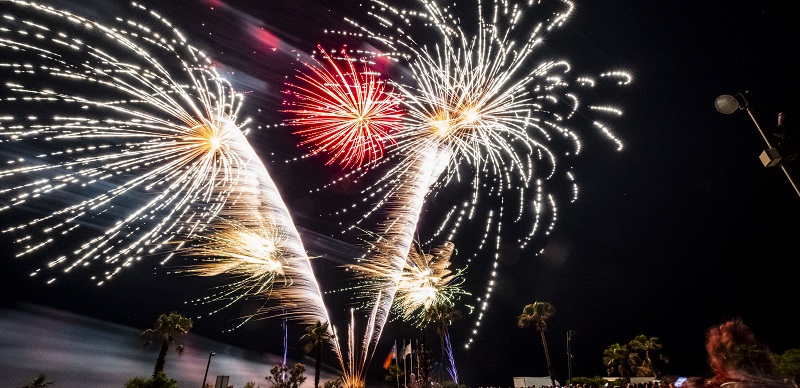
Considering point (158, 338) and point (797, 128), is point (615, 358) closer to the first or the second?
point (158, 338)

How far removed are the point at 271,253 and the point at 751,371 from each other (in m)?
17.1

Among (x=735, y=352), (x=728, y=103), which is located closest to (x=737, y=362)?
(x=735, y=352)

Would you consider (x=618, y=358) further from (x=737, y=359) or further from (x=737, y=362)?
(x=737, y=362)

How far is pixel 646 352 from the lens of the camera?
1801 inches

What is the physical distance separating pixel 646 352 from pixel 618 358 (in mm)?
3702

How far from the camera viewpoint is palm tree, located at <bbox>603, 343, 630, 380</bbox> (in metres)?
44.7

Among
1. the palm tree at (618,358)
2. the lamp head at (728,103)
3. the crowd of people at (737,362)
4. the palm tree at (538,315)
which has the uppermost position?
the palm tree at (538,315)

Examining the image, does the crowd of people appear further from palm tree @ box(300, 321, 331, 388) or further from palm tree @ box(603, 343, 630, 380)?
palm tree @ box(603, 343, 630, 380)

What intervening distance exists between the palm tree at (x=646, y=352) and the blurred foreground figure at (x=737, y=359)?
155 feet

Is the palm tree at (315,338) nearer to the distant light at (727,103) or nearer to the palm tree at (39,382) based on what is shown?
the palm tree at (39,382)

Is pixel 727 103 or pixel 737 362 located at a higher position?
pixel 727 103

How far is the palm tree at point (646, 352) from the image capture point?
44906 millimetres

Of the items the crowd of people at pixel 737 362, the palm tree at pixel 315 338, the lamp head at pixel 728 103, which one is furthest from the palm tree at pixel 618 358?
the lamp head at pixel 728 103

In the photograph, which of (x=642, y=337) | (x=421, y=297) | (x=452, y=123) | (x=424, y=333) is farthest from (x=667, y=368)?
(x=452, y=123)
